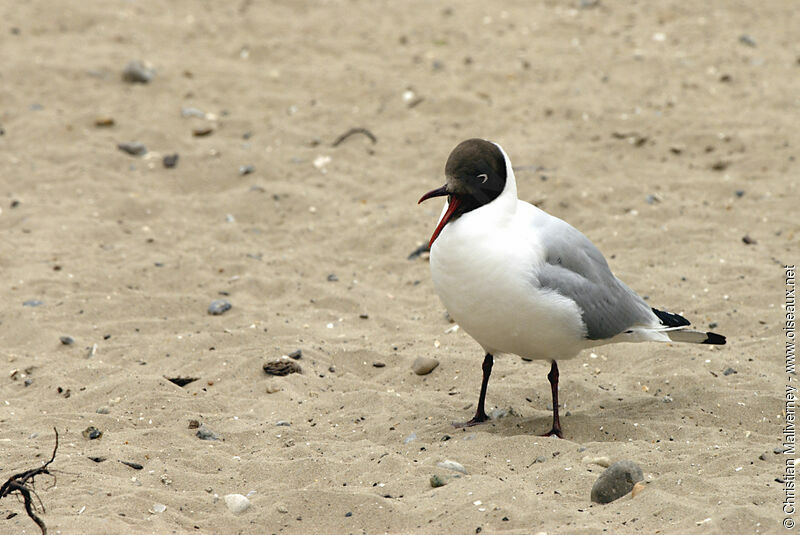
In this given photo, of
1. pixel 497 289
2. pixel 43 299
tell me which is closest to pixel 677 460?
pixel 497 289

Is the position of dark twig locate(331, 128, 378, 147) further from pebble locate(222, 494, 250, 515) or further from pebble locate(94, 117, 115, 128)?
pebble locate(222, 494, 250, 515)

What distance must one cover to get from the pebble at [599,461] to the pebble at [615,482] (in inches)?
11.1

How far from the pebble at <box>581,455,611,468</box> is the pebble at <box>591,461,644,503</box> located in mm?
283

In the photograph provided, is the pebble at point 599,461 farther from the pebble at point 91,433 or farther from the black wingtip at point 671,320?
the pebble at point 91,433

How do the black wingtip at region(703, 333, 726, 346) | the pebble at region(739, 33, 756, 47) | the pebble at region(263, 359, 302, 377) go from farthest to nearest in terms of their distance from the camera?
the pebble at region(739, 33, 756, 47) < the pebble at region(263, 359, 302, 377) < the black wingtip at region(703, 333, 726, 346)

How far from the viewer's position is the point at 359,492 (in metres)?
3.69

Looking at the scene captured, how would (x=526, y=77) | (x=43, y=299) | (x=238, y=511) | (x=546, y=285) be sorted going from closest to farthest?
1. (x=238, y=511)
2. (x=546, y=285)
3. (x=43, y=299)
4. (x=526, y=77)

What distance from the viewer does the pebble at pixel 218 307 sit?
221 inches

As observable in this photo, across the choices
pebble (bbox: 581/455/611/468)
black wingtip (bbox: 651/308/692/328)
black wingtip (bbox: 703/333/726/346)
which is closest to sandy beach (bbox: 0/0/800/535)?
pebble (bbox: 581/455/611/468)

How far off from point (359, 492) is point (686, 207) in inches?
154

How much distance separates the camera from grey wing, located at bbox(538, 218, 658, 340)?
4.25m

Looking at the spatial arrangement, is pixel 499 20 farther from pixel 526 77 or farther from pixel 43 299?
pixel 43 299

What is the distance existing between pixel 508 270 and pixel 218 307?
2187mm

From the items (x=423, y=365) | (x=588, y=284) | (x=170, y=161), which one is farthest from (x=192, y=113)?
(x=588, y=284)
